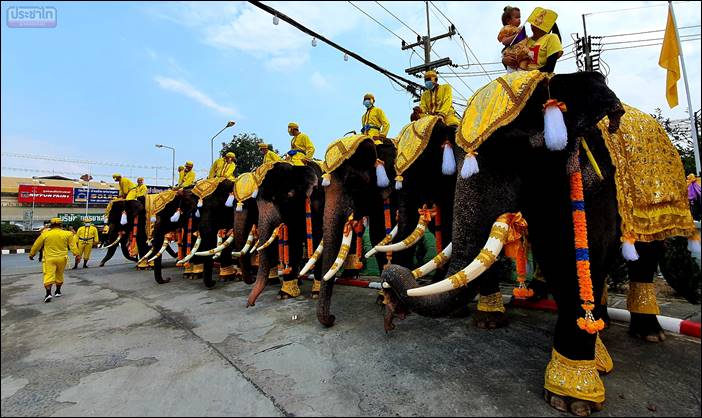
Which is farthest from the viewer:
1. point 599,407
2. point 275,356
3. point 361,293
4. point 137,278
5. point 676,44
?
point 137,278

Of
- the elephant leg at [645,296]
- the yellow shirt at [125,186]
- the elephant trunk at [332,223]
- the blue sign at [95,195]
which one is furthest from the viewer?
the blue sign at [95,195]

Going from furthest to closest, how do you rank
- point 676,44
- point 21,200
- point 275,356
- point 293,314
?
point 21,200 < point 676,44 < point 293,314 < point 275,356

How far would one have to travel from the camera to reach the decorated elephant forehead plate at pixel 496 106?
2.20m

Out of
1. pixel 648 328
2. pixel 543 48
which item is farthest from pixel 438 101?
pixel 648 328

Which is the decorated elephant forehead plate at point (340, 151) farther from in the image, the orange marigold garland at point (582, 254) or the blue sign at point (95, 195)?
the blue sign at point (95, 195)

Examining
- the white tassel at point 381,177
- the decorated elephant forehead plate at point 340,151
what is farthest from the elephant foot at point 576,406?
the decorated elephant forehead plate at point 340,151

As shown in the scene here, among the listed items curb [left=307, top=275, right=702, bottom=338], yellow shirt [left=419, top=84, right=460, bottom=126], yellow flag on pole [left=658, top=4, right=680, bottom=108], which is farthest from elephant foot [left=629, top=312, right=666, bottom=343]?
yellow flag on pole [left=658, top=4, right=680, bottom=108]

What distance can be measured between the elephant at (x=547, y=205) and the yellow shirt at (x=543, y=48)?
468 mm

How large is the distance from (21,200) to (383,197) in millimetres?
39634

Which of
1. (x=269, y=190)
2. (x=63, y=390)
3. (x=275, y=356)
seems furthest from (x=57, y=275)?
(x=275, y=356)

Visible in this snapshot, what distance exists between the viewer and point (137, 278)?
8.77 m

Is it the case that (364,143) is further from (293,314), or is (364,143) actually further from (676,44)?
(676,44)

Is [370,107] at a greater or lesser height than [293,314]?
greater

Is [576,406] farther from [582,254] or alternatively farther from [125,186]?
[125,186]
